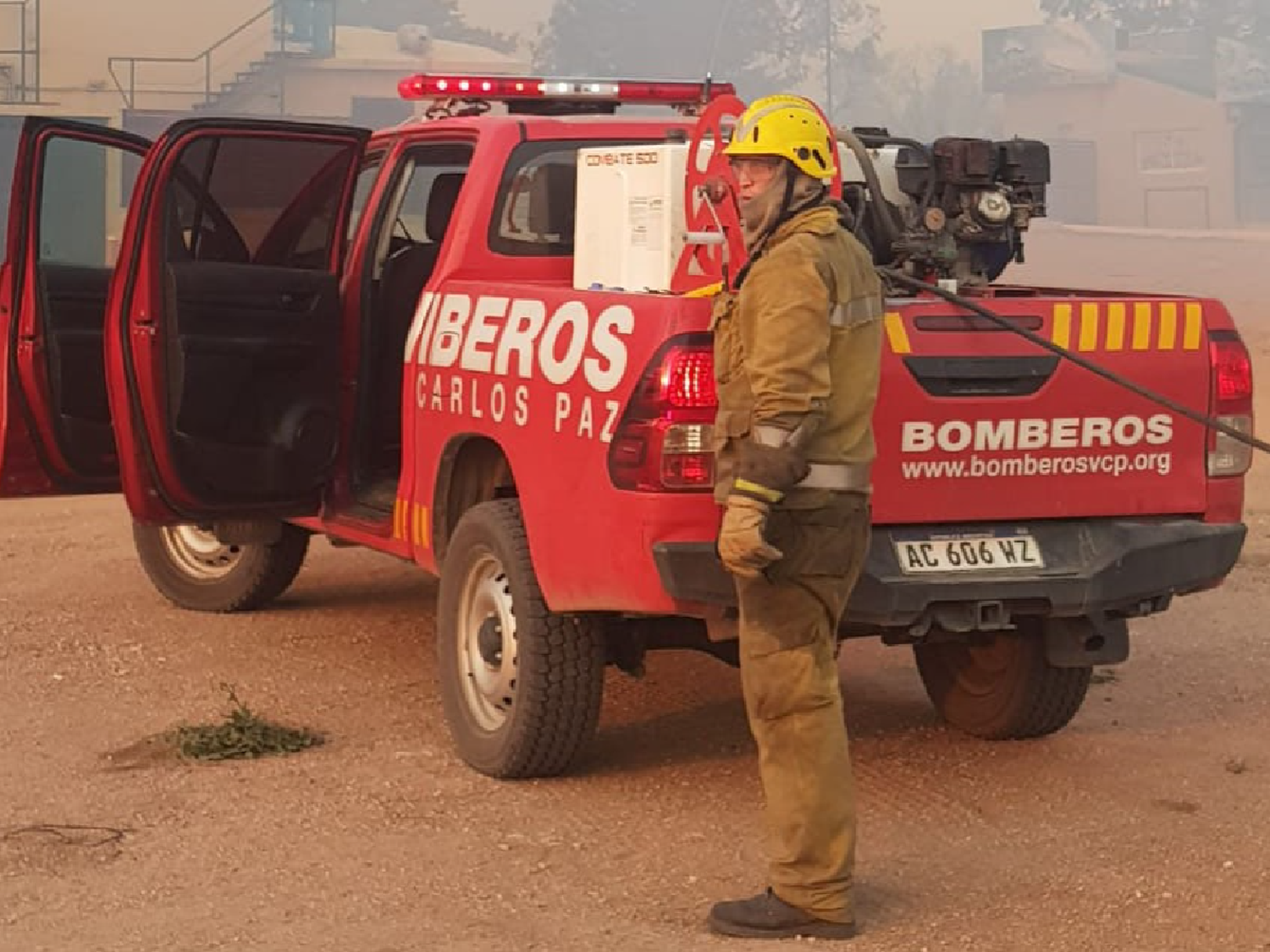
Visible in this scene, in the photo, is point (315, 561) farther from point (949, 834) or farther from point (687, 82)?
point (949, 834)

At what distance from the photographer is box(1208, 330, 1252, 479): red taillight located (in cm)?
620

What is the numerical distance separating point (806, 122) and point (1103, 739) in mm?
2749

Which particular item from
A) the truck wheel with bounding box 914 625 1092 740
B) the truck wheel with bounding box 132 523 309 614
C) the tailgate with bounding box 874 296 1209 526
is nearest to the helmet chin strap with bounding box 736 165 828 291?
the tailgate with bounding box 874 296 1209 526

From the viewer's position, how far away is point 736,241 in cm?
614

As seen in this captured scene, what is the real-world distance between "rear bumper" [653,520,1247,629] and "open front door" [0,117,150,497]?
3221 millimetres

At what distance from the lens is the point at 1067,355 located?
19.2ft

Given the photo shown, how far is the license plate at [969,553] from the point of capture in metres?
5.81

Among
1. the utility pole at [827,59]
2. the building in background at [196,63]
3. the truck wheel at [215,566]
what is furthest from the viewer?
the utility pole at [827,59]

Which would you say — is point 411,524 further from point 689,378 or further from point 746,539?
point 746,539

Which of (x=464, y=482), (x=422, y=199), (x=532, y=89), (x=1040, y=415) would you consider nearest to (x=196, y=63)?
(x=532, y=89)

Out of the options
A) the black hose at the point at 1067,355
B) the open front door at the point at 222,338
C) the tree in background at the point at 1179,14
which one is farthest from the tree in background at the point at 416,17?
the black hose at the point at 1067,355

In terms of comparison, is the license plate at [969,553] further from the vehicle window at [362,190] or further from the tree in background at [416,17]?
the tree in background at [416,17]

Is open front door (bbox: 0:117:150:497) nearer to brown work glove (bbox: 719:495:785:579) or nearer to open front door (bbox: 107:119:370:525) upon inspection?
open front door (bbox: 107:119:370:525)

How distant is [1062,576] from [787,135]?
1.50 meters
